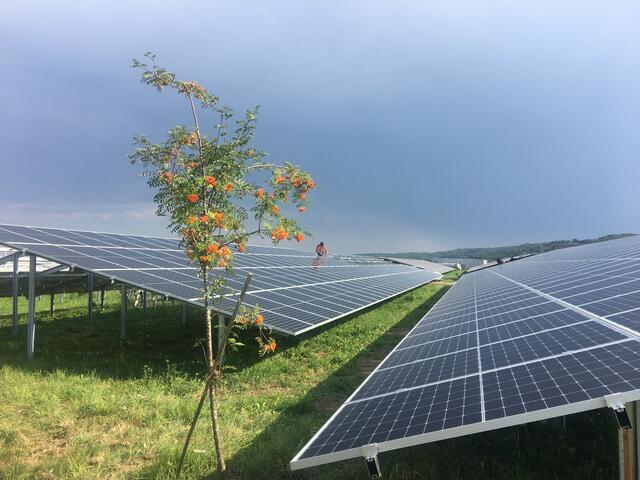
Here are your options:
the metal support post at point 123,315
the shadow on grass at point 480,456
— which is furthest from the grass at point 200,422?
the metal support post at point 123,315

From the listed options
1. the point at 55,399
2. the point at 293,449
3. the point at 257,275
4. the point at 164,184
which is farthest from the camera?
the point at 257,275

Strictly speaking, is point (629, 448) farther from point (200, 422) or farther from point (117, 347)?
point (117, 347)

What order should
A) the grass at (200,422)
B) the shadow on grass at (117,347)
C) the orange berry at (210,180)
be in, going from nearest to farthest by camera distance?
the orange berry at (210,180)
the grass at (200,422)
the shadow on grass at (117,347)

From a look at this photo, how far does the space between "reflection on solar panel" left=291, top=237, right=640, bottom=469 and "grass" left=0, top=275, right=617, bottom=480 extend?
1.25m

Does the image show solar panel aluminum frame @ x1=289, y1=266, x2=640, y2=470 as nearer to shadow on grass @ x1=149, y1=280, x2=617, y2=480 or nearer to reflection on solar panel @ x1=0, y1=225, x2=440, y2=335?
shadow on grass @ x1=149, y1=280, x2=617, y2=480

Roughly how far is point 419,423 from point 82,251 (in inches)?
503

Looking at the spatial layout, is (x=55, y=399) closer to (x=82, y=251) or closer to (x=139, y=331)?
(x=82, y=251)

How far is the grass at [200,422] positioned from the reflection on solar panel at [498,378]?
4.09 ft

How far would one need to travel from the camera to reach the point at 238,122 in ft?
19.2

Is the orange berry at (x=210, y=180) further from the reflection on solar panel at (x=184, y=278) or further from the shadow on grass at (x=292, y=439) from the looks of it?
the shadow on grass at (x=292, y=439)

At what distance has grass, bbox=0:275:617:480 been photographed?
5848 millimetres

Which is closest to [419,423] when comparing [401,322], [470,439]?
[470,439]

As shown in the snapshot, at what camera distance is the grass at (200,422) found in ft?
19.2

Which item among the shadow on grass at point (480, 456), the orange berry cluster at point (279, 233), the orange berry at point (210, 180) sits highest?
the orange berry at point (210, 180)
